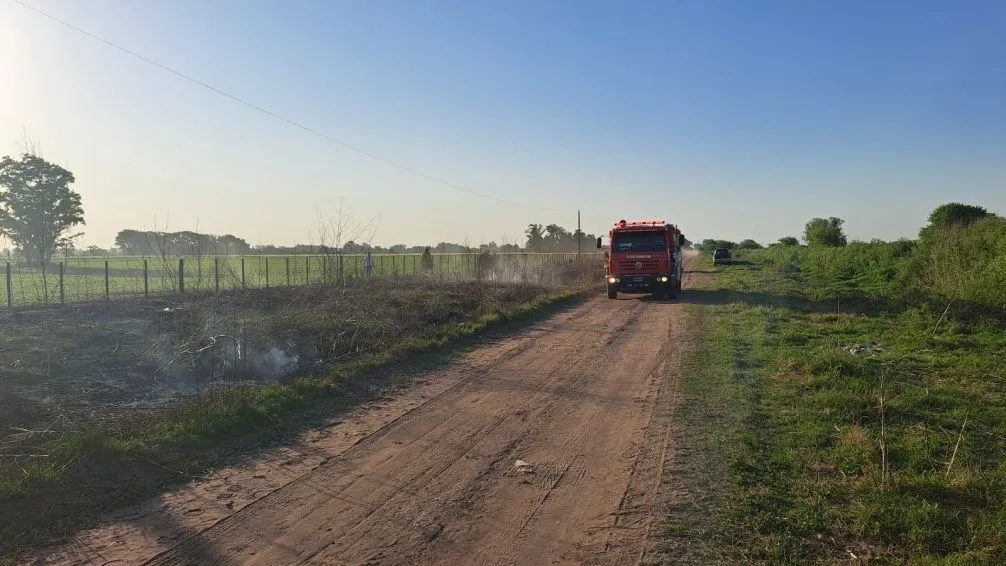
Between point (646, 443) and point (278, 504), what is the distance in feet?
11.9

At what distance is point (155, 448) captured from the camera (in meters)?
5.93

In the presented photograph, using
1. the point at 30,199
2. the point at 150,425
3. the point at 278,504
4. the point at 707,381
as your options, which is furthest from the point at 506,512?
the point at 30,199

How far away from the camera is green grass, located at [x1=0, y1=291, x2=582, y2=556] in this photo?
177 inches

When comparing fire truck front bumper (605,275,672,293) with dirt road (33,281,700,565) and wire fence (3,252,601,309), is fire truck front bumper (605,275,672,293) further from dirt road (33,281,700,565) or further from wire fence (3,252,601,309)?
dirt road (33,281,700,565)

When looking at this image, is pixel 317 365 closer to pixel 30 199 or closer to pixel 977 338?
pixel 977 338

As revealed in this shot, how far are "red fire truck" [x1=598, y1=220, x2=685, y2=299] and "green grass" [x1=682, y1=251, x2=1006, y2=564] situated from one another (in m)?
9.46

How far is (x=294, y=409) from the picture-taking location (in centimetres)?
753

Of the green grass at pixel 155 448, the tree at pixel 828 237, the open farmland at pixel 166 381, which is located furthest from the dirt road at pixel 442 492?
the tree at pixel 828 237

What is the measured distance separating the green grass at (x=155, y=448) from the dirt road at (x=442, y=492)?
14.1 inches

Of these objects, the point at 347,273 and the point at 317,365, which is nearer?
the point at 317,365

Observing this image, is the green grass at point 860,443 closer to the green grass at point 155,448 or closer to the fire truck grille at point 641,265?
the green grass at point 155,448

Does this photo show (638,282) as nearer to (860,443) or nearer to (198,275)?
(198,275)

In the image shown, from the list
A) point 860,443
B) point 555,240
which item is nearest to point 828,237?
point 555,240

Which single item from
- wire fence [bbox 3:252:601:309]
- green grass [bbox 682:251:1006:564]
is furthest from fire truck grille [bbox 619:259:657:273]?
green grass [bbox 682:251:1006:564]
